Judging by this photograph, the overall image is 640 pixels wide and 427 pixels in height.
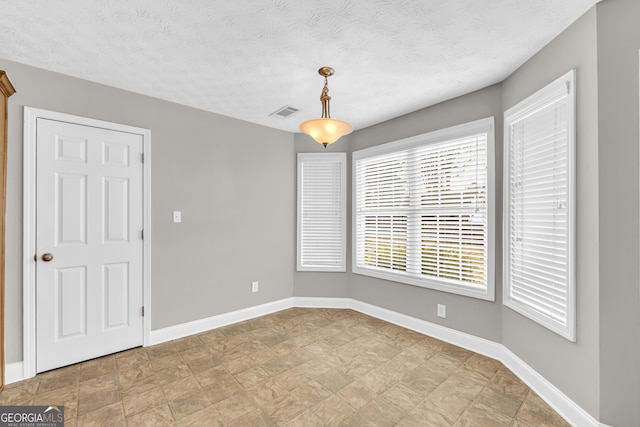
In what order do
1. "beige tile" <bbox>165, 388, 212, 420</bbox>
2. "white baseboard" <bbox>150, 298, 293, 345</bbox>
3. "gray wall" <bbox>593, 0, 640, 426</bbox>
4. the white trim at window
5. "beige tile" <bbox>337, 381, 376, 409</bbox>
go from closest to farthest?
"gray wall" <bbox>593, 0, 640, 426</bbox>
"beige tile" <bbox>165, 388, 212, 420</bbox>
"beige tile" <bbox>337, 381, 376, 409</bbox>
the white trim at window
"white baseboard" <bbox>150, 298, 293, 345</bbox>

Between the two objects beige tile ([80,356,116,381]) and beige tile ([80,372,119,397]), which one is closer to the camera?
beige tile ([80,372,119,397])

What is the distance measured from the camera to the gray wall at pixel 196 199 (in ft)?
7.70

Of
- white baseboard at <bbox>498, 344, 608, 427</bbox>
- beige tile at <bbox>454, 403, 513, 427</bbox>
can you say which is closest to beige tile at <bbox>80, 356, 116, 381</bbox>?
beige tile at <bbox>454, 403, 513, 427</bbox>

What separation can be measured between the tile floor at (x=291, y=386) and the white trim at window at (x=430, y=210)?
2.53ft

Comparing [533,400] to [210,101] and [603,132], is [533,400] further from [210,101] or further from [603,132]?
[210,101]

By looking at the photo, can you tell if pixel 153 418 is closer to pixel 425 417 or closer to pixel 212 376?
pixel 212 376

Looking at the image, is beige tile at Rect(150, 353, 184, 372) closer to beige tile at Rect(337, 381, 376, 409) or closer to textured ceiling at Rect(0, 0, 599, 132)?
beige tile at Rect(337, 381, 376, 409)

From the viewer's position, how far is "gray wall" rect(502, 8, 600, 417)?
173 cm

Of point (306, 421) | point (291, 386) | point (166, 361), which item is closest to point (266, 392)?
point (291, 386)

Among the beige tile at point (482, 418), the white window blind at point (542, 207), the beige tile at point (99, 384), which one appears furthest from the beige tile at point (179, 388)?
the white window blind at point (542, 207)

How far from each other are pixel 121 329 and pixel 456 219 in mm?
3534

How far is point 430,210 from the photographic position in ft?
10.6

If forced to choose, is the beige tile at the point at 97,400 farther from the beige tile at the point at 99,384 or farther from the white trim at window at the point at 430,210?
the white trim at window at the point at 430,210

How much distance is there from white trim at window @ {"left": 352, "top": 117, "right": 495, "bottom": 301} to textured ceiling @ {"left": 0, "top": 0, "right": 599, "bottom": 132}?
64cm
